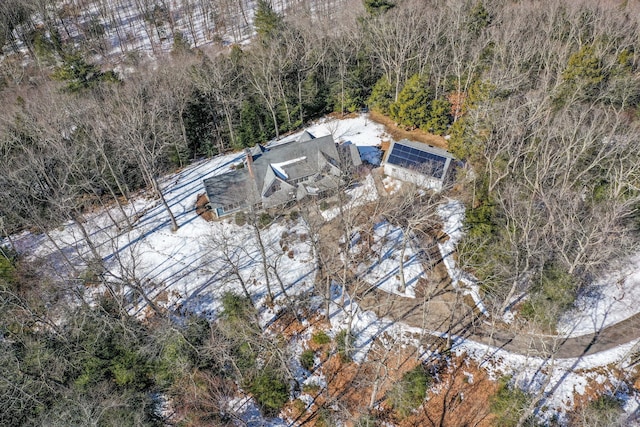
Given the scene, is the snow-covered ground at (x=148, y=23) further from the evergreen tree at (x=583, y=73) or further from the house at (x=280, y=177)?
the evergreen tree at (x=583, y=73)

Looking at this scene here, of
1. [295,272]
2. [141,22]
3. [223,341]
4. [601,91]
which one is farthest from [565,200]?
[141,22]

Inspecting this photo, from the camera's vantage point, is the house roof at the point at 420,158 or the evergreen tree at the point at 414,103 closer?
the house roof at the point at 420,158

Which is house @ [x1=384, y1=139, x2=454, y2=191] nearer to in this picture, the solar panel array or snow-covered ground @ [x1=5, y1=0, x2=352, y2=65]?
the solar panel array

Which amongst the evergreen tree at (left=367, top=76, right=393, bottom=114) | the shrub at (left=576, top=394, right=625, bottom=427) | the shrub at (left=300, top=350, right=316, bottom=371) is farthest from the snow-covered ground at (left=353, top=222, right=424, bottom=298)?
the evergreen tree at (left=367, top=76, right=393, bottom=114)

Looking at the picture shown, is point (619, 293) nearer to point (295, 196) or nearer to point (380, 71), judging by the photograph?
point (295, 196)

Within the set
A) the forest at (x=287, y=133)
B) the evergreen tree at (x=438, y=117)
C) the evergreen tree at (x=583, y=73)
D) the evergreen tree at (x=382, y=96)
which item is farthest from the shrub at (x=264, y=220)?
the evergreen tree at (x=583, y=73)

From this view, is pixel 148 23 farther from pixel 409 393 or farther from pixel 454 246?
pixel 409 393
